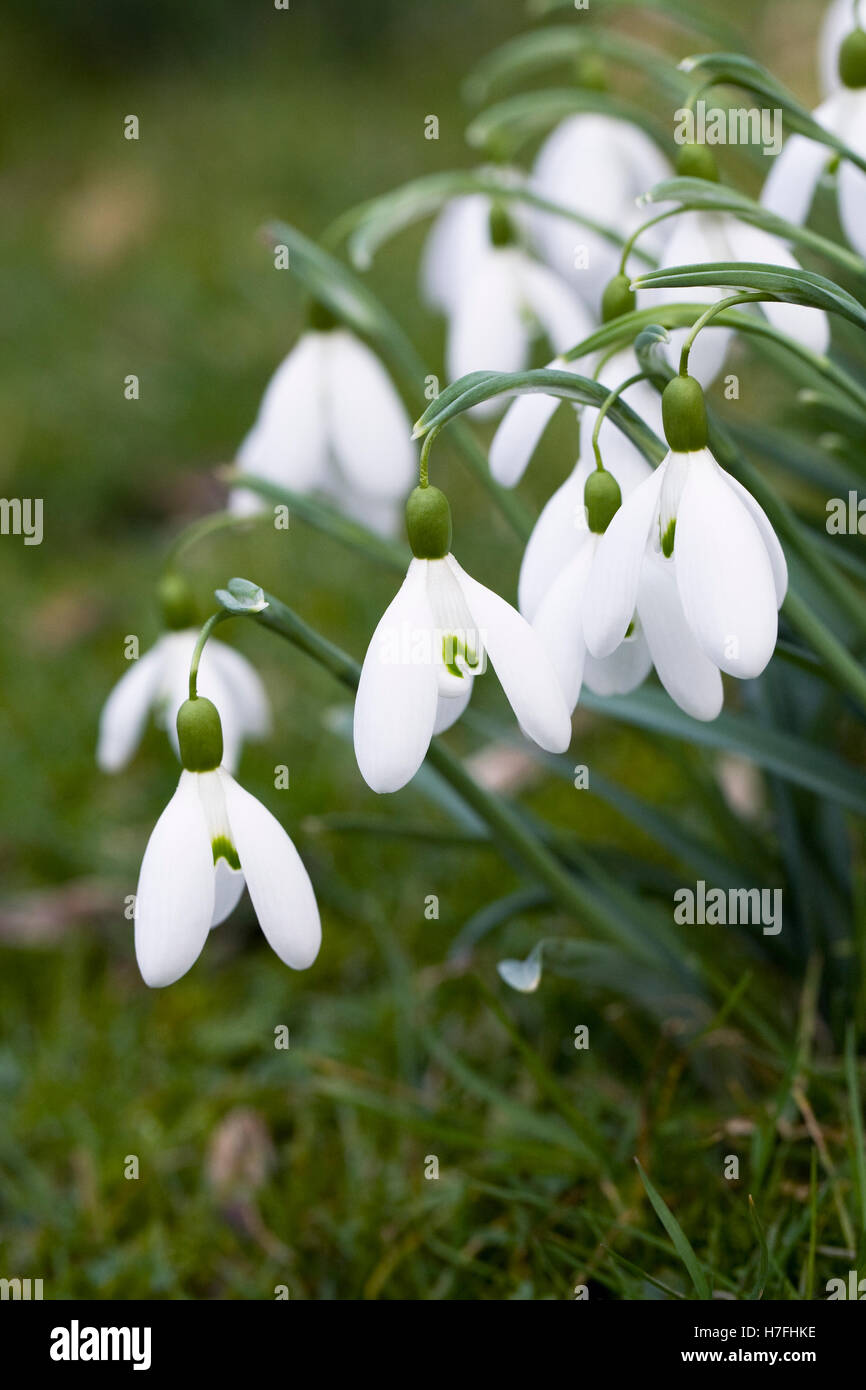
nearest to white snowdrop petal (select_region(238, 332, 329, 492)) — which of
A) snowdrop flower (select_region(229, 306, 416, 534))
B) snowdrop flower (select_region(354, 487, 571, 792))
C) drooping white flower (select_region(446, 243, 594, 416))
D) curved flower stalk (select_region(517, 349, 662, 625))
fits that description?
snowdrop flower (select_region(229, 306, 416, 534))

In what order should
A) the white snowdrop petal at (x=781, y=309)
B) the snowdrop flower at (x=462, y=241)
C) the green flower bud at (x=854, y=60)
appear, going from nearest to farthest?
the white snowdrop petal at (x=781, y=309) → the green flower bud at (x=854, y=60) → the snowdrop flower at (x=462, y=241)

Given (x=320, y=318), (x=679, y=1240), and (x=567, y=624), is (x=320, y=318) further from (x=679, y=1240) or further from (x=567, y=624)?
(x=679, y=1240)

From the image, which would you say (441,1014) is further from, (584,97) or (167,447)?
(167,447)

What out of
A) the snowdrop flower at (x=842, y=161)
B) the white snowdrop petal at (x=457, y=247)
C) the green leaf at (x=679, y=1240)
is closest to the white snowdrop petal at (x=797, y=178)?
the snowdrop flower at (x=842, y=161)

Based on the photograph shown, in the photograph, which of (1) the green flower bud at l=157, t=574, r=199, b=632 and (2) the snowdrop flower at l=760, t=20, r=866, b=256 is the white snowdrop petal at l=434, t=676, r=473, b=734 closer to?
(1) the green flower bud at l=157, t=574, r=199, b=632

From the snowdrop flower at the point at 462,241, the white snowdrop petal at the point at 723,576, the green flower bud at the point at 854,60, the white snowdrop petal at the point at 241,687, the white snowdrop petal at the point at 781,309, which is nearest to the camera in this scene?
the white snowdrop petal at the point at 723,576

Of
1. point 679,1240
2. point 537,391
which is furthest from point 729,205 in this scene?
point 679,1240

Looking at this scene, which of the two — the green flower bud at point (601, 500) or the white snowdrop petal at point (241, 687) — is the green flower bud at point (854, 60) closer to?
the green flower bud at point (601, 500)
